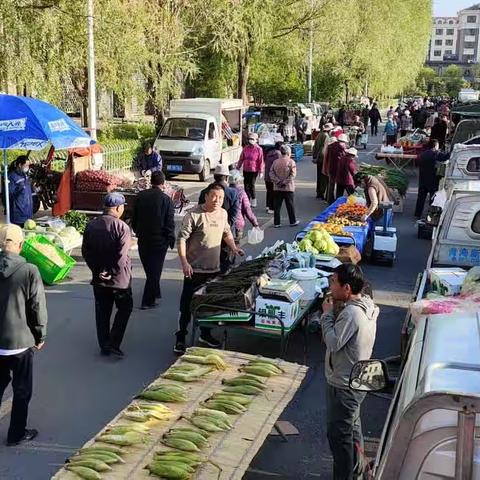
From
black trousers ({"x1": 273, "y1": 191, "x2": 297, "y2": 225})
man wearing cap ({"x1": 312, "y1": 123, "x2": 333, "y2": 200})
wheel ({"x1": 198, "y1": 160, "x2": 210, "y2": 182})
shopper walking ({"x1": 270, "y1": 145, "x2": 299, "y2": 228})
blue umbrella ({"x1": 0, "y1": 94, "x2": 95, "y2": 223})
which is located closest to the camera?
blue umbrella ({"x1": 0, "y1": 94, "x2": 95, "y2": 223})

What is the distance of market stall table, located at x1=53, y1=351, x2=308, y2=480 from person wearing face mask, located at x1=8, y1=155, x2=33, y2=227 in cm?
632

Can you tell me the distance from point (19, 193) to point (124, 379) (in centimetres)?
538

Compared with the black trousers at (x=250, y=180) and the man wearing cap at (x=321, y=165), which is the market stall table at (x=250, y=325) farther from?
the man wearing cap at (x=321, y=165)

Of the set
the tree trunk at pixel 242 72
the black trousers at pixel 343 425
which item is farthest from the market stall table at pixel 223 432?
the tree trunk at pixel 242 72

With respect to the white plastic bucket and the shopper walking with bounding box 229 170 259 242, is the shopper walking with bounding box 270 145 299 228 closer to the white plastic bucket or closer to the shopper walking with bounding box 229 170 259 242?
the shopper walking with bounding box 229 170 259 242

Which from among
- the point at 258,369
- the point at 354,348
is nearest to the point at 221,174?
the point at 258,369

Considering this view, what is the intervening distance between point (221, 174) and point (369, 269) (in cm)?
337

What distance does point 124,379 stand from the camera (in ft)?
24.1

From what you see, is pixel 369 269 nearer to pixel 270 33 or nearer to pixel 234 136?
pixel 234 136

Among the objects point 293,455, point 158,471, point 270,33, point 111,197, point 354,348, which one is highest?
point 270,33

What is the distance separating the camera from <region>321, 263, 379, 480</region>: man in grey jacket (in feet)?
15.7

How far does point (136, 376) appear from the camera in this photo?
7.44 metres

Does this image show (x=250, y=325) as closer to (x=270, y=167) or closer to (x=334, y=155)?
(x=270, y=167)

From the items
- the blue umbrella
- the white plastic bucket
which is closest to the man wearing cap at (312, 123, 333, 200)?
the blue umbrella
